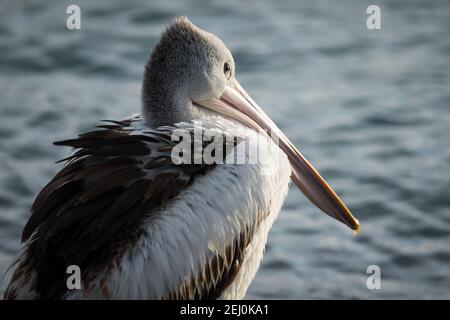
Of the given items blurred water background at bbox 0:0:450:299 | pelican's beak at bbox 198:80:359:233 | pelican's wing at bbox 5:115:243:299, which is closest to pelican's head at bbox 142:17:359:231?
pelican's beak at bbox 198:80:359:233

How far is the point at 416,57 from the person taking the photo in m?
7.89

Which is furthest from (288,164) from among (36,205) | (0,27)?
(0,27)

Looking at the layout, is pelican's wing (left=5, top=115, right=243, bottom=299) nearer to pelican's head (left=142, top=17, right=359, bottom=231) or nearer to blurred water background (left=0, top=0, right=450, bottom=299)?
pelican's head (left=142, top=17, right=359, bottom=231)

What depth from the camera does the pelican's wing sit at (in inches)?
133

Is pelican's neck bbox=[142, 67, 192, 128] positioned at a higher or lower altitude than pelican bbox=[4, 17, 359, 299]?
higher

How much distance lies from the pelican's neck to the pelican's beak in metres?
0.24

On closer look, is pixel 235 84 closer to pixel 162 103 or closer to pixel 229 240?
pixel 162 103

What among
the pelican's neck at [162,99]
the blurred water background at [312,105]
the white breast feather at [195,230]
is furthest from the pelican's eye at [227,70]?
the blurred water background at [312,105]

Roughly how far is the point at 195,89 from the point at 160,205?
2.68 feet

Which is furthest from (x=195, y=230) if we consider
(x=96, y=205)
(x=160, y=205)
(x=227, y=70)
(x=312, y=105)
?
(x=312, y=105)

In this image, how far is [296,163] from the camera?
4266mm

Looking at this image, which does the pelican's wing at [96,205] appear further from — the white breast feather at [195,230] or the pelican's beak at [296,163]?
the pelican's beak at [296,163]

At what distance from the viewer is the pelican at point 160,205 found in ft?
11.1

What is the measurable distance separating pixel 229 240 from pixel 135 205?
48 cm
